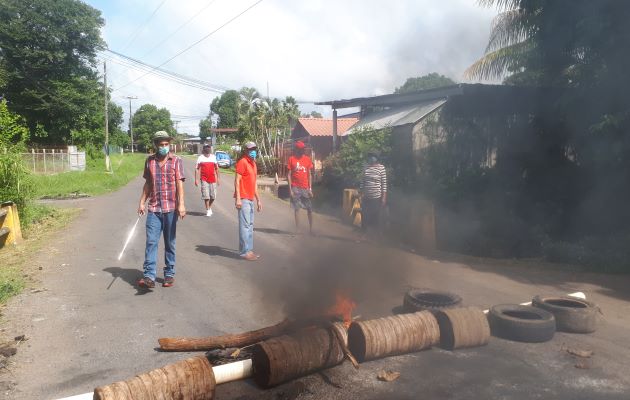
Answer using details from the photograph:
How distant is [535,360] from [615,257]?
433 cm

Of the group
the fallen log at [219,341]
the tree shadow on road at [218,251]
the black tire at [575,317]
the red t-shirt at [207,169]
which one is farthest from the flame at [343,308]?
the red t-shirt at [207,169]

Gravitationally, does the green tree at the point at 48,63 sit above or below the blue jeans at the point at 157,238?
above

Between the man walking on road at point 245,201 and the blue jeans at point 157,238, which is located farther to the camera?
the man walking on road at point 245,201

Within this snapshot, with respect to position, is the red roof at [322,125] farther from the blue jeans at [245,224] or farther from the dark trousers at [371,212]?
the blue jeans at [245,224]

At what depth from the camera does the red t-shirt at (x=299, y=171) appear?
31.3 feet

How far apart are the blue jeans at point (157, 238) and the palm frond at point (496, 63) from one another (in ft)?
39.3

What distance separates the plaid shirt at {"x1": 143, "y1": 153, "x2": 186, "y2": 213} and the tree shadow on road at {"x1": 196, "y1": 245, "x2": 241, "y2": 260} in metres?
2.03

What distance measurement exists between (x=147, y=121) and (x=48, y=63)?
60349 millimetres

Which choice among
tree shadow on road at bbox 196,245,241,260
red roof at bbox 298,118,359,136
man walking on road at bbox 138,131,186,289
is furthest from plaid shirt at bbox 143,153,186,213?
red roof at bbox 298,118,359,136

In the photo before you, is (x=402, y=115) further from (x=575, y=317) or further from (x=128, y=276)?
(x=575, y=317)

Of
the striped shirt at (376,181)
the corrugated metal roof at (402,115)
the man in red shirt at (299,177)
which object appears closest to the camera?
the striped shirt at (376,181)

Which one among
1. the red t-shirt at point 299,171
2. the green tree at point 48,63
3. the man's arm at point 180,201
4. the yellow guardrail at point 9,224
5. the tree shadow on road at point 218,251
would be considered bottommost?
the tree shadow on road at point 218,251

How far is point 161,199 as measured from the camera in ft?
19.7

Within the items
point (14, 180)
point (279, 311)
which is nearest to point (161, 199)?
point (279, 311)
